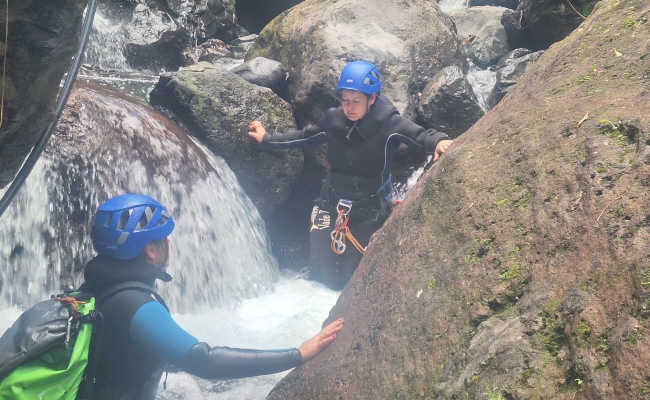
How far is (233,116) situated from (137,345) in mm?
4290

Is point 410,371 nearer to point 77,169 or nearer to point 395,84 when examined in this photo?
point 77,169

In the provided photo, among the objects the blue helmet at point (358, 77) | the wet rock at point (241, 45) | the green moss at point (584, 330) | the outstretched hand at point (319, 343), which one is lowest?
the outstretched hand at point (319, 343)

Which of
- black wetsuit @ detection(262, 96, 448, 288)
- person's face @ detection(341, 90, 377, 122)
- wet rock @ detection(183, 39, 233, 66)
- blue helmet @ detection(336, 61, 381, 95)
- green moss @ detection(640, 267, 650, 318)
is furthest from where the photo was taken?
wet rock @ detection(183, 39, 233, 66)

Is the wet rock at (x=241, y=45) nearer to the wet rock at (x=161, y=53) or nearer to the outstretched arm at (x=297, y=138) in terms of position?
the wet rock at (x=161, y=53)

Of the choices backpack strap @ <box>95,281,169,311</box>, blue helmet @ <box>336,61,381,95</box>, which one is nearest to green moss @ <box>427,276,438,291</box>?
backpack strap @ <box>95,281,169,311</box>

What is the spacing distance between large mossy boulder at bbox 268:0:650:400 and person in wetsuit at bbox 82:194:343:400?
0.57 m

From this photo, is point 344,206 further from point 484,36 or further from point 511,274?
point 484,36

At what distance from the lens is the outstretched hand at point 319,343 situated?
9.64 ft

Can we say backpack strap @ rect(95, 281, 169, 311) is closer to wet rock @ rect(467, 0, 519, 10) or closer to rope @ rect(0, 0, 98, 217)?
rope @ rect(0, 0, 98, 217)

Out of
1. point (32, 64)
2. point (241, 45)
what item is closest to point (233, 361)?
point (32, 64)

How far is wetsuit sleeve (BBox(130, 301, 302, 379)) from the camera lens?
238cm

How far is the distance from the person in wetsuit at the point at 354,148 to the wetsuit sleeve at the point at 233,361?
2430mm

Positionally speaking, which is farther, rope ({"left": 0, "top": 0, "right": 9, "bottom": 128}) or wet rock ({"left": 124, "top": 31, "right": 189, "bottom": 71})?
wet rock ({"left": 124, "top": 31, "right": 189, "bottom": 71})

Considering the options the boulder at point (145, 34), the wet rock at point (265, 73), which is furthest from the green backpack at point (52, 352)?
the boulder at point (145, 34)
